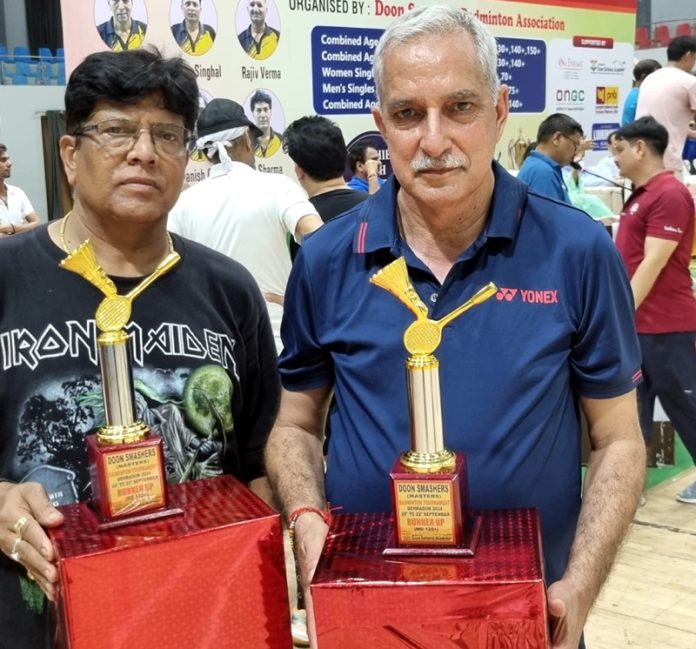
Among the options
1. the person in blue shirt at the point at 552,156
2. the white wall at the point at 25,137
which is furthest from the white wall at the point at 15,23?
the person in blue shirt at the point at 552,156

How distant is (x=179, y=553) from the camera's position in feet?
3.60

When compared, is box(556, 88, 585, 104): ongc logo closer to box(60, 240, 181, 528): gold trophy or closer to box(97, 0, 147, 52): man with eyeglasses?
box(97, 0, 147, 52): man with eyeglasses

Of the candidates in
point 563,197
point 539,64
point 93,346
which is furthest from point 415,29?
point 539,64

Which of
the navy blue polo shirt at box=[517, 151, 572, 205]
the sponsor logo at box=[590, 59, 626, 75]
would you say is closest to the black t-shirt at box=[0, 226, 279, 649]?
the navy blue polo shirt at box=[517, 151, 572, 205]

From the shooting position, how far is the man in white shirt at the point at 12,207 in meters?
7.26

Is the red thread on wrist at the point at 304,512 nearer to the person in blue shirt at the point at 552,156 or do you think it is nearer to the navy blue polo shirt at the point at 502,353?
the navy blue polo shirt at the point at 502,353

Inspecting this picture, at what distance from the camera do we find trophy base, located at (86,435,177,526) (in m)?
1.14

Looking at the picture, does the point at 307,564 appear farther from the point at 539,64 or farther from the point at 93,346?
the point at 539,64

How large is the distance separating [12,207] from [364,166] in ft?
9.98

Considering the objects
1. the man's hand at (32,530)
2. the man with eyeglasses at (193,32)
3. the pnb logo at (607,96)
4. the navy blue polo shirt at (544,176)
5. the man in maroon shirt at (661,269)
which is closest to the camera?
the man's hand at (32,530)

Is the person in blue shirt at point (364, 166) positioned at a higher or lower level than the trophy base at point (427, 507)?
higher

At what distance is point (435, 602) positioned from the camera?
102 centimetres

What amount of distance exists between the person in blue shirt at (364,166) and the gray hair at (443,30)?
4935 mm

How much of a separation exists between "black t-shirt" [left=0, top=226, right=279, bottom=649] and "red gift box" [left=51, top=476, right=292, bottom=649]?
0.89ft
